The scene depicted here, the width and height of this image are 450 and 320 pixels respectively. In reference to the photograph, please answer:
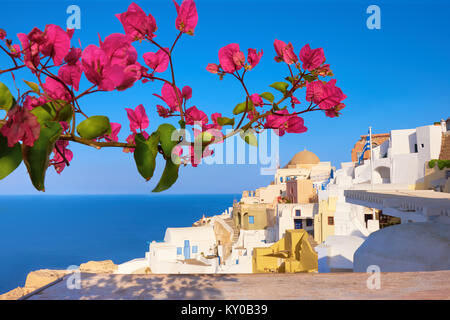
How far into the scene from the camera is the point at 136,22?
108cm

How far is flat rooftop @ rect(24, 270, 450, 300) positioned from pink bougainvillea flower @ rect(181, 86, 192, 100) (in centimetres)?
142

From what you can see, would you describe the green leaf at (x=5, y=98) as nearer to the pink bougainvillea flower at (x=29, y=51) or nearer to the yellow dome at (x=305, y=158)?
the pink bougainvillea flower at (x=29, y=51)

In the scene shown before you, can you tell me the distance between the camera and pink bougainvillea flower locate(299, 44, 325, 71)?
1.11 meters

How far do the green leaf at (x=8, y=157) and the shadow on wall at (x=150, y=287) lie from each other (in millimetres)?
1490

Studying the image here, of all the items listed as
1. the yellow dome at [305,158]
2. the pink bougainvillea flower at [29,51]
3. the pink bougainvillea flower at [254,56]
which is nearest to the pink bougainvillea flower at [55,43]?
the pink bougainvillea flower at [29,51]

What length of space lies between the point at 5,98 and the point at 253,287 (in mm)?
2055

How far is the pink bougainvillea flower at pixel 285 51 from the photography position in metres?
1.15

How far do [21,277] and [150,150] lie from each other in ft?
194

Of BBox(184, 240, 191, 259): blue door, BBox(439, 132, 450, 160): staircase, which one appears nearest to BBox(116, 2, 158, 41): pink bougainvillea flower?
BBox(184, 240, 191, 259): blue door

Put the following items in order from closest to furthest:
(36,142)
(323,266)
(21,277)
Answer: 1. (36,142)
2. (323,266)
3. (21,277)

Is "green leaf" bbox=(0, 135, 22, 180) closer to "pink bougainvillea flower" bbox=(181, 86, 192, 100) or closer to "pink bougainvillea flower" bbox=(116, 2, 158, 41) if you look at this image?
"pink bougainvillea flower" bbox=(116, 2, 158, 41)

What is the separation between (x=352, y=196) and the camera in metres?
12.5
